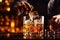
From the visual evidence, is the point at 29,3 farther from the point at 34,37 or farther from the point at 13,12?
the point at 34,37

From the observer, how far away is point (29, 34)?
2.09 meters

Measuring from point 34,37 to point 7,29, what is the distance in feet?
1.25

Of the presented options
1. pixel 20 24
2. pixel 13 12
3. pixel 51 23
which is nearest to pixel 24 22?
pixel 20 24

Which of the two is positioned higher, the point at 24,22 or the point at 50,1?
the point at 50,1

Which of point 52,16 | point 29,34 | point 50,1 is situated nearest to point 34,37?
point 29,34

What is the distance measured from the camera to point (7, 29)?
81.7 inches

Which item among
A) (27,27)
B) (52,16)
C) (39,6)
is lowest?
(27,27)

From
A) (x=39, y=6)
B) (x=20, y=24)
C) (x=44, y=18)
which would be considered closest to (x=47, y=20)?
(x=44, y=18)

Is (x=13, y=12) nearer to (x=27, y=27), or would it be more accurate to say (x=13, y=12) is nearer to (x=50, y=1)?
(x=27, y=27)

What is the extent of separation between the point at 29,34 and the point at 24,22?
0.18 m

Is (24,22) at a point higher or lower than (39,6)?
lower

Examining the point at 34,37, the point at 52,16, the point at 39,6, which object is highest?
the point at 39,6

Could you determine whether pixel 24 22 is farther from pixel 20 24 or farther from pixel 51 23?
pixel 51 23

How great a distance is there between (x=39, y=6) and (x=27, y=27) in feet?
1.09
